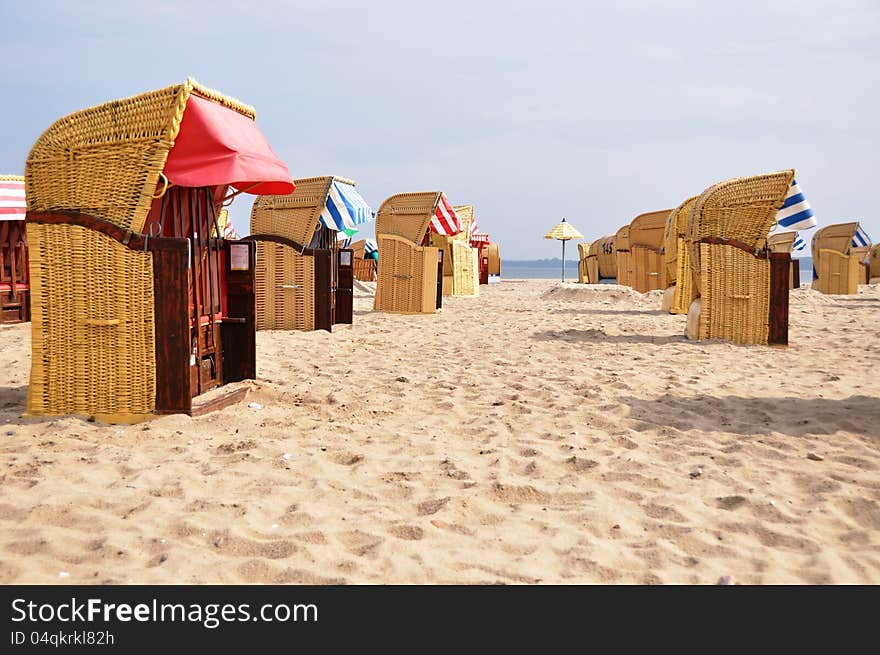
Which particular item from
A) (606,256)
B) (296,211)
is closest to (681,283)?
(296,211)

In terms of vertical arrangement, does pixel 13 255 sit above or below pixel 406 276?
above

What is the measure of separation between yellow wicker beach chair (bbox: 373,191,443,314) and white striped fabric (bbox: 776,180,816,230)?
20.3 ft

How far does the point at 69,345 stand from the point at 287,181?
5.97 feet

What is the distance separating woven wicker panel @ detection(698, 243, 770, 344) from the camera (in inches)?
349

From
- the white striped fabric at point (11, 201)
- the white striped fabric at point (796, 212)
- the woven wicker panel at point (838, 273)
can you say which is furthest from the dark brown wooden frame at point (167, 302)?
the woven wicker panel at point (838, 273)

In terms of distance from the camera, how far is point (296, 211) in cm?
1050

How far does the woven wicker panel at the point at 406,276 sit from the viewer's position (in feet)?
45.2

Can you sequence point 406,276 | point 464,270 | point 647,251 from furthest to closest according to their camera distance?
point 464,270 < point 647,251 < point 406,276

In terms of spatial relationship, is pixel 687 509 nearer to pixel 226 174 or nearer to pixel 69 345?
pixel 226 174

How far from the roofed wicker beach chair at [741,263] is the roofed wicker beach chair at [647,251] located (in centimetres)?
842

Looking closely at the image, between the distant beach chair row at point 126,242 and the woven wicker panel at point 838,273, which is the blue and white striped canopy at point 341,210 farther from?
the woven wicker panel at point 838,273

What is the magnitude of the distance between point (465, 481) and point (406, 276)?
10.4 meters

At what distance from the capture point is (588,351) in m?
8.48

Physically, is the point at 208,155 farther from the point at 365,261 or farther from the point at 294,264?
the point at 365,261
